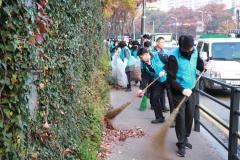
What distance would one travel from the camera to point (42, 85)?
3.40m

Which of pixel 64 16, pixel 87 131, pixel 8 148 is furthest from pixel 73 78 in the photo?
pixel 8 148

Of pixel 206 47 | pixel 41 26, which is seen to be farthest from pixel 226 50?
pixel 41 26

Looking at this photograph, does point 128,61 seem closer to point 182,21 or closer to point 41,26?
point 41,26

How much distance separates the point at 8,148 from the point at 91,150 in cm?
310

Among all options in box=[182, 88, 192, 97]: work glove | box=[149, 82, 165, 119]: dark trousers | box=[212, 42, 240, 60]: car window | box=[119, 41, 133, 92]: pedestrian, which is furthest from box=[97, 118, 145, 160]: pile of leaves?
box=[212, 42, 240, 60]: car window

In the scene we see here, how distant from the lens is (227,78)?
14367 mm

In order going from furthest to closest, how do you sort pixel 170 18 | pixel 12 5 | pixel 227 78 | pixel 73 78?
pixel 170 18, pixel 227 78, pixel 73 78, pixel 12 5

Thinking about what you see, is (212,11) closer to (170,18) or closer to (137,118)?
(170,18)

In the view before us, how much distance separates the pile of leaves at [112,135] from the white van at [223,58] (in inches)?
263

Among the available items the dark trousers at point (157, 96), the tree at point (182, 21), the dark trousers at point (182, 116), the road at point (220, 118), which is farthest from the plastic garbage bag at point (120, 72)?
the tree at point (182, 21)

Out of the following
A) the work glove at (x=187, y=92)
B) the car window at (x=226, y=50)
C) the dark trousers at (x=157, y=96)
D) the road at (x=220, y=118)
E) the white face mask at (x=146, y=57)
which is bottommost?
the road at (x=220, y=118)

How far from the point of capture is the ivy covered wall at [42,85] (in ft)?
8.22

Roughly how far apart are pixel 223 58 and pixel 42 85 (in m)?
12.7

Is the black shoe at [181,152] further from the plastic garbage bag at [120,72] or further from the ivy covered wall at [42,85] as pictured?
the plastic garbage bag at [120,72]
